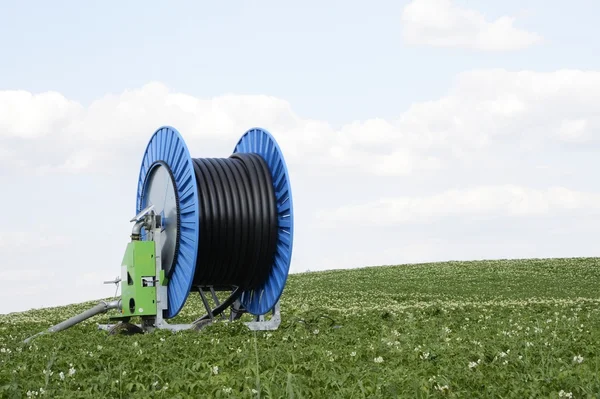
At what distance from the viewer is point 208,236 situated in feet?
50.8

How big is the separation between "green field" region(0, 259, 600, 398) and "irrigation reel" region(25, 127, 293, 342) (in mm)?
1113

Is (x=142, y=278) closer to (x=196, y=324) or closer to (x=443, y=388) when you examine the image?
(x=196, y=324)

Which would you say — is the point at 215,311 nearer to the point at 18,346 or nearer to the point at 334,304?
the point at 18,346

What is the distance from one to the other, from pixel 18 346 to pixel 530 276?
2965 cm

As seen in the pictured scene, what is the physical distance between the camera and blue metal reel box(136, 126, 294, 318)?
15383 mm

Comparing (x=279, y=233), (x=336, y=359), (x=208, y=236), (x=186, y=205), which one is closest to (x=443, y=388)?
(x=336, y=359)

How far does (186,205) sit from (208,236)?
31.2 inches

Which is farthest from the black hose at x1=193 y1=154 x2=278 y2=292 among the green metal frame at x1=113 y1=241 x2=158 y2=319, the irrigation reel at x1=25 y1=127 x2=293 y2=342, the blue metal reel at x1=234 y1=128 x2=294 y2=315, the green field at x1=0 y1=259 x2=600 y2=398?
the green field at x1=0 y1=259 x2=600 y2=398

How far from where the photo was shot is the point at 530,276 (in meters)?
38.5

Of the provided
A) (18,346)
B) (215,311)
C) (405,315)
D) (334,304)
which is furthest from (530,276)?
(18,346)

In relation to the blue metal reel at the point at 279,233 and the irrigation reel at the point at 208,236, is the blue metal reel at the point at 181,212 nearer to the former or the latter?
the irrigation reel at the point at 208,236

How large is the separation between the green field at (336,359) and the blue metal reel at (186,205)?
40.2 inches

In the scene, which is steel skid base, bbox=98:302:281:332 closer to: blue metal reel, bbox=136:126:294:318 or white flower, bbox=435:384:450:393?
blue metal reel, bbox=136:126:294:318

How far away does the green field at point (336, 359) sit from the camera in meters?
7.16
